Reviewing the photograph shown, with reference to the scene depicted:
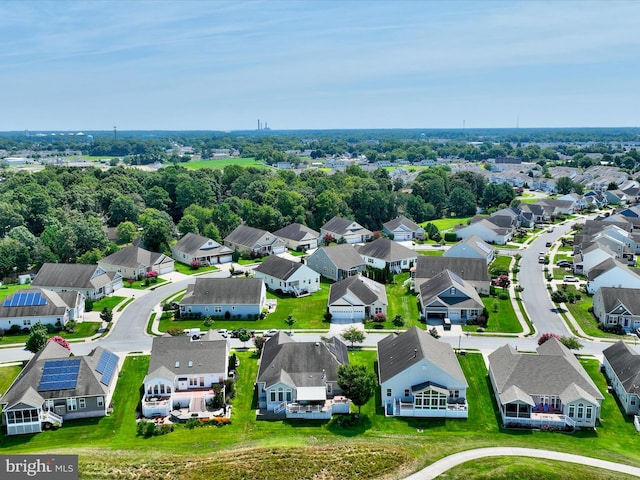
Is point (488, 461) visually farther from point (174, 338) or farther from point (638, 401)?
point (174, 338)

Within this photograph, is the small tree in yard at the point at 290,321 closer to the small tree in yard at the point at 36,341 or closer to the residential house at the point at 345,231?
the small tree in yard at the point at 36,341

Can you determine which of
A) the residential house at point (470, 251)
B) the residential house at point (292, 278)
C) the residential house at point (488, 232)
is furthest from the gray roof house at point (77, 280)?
the residential house at point (488, 232)

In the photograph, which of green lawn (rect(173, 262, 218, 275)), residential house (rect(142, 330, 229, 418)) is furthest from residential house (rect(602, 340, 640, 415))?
green lawn (rect(173, 262, 218, 275))

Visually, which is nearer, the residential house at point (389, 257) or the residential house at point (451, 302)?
the residential house at point (451, 302)

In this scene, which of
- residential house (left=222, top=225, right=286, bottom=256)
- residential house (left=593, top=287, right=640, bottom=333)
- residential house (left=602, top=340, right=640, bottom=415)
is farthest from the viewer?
residential house (left=222, top=225, right=286, bottom=256)

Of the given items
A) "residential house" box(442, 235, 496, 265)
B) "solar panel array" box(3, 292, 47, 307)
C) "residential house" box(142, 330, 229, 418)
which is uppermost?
"residential house" box(442, 235, 496, 265)

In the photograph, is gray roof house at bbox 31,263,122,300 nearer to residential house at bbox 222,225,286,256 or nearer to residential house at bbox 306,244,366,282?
residential house at bbox 222,225,286,256

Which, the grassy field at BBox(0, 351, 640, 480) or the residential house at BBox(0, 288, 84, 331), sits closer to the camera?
the grassy field at BBox(0, 351, 640, 480)
